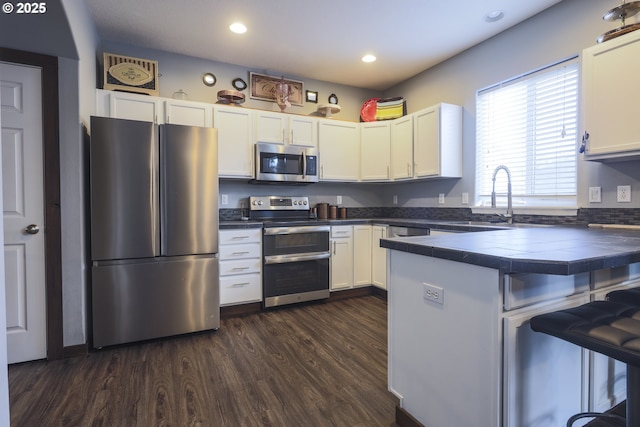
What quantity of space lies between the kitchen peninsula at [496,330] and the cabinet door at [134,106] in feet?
8.74

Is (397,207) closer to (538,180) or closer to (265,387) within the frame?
(538,180)

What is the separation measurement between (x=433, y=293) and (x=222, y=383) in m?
1.39

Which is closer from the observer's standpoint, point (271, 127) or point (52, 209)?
point (52, 209)

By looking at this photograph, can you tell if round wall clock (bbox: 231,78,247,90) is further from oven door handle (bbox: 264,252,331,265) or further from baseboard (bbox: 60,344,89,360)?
baseboard (bbox: 60,344,89,360)

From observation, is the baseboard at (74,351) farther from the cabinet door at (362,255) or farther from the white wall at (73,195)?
the cabinet door at (362,255)

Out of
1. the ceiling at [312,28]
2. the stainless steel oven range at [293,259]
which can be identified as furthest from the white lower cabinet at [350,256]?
the ceiling at [312,28]

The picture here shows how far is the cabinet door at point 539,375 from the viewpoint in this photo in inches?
44.8

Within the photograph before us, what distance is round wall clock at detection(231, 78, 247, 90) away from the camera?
3772mm

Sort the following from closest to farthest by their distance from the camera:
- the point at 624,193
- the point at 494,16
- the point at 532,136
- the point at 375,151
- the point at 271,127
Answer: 1. the point at 624,193
2. the point at 494,16
3. the point at 532,136
4. the point at 271,127
5. the point at 375,151

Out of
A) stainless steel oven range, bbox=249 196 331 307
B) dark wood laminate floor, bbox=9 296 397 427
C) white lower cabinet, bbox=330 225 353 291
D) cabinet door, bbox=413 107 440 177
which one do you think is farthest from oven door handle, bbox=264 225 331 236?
cabinet door, bbox=413 107 440 177

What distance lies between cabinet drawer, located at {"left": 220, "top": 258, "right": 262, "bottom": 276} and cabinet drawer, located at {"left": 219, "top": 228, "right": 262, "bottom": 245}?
0.62 feet

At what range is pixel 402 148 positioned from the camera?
3828mm

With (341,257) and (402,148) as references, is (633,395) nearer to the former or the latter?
(341,257)

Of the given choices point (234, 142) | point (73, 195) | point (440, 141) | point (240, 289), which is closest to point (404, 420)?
point (240, 289)
